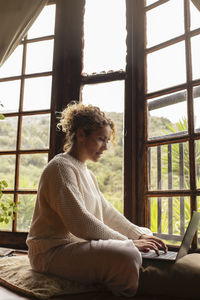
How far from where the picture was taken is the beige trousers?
141 centimetres

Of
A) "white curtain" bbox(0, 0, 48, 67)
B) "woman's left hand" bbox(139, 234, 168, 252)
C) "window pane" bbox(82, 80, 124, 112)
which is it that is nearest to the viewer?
"woman's left hand" bbox(139, 234, 168, 252)

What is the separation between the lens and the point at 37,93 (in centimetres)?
284

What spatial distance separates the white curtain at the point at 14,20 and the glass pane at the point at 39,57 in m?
0.21

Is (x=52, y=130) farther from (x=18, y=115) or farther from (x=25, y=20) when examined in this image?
(x=25, y=20)

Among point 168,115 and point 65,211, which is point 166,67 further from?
point 65,211

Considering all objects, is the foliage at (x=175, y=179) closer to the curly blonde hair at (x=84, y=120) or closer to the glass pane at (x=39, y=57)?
the curly blonde hair at (x=84, y=120)

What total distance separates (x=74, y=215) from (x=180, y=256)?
0.53 m

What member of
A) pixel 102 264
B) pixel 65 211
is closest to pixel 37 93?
pixel 65 211

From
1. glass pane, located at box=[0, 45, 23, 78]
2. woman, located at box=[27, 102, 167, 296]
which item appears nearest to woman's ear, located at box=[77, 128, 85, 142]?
woman, located at box=[27, 102, 167, 296]

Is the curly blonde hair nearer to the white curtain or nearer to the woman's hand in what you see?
the woman's hand

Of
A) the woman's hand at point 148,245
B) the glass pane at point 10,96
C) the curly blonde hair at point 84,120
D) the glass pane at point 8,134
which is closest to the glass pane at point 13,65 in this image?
the glass pane at point 10,96

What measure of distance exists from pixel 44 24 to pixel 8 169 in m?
1.33

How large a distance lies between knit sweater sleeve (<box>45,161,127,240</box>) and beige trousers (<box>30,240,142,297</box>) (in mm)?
55

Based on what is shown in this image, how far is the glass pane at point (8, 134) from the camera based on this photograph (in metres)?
2.86
